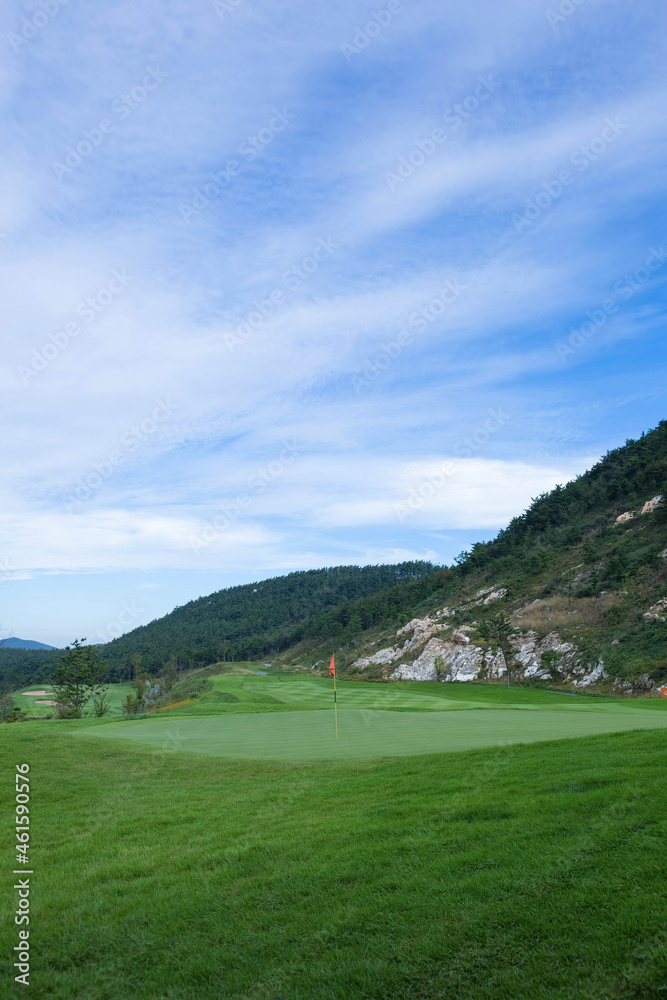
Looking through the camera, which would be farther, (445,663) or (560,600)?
(445,663)

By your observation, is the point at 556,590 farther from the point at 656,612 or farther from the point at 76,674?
the point at 76,674

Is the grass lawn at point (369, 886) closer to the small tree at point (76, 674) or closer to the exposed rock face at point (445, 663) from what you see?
the exposed rock face at point (445, 663)

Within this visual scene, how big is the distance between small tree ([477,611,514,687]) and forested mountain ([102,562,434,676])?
2883 inches

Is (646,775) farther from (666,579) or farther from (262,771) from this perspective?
(666,579)

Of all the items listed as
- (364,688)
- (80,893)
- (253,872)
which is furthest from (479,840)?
(364,688)

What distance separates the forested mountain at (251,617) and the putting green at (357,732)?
340ft

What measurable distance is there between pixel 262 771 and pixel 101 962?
8379mm

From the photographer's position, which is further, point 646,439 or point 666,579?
point 646,439

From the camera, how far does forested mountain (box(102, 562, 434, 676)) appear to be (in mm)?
130250

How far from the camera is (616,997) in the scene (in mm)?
3639

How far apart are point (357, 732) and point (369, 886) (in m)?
14.4

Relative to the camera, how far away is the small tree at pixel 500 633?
52781mm

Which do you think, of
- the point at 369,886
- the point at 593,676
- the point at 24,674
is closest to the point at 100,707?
the point at 593,676

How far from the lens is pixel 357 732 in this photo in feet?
64.0
